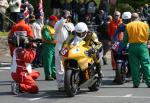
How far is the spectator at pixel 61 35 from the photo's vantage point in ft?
51.4

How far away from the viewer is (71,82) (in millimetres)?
14578

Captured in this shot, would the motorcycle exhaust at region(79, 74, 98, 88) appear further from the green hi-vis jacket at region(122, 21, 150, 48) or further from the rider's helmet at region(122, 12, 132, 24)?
the rider's helmet at region(122, 12, 132, 24)

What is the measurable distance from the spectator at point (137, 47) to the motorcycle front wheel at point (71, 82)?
2102mm

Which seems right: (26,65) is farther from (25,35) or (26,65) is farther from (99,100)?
(99,100)

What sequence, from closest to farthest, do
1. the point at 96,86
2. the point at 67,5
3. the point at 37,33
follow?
the point at 96,86 < the point at 37,33 < the point at 67,5

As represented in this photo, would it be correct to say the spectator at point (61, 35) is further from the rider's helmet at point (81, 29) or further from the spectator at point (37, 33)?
the spectator at point (37, 33)

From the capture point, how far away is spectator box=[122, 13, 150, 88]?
636 inches

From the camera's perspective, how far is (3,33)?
29.0m

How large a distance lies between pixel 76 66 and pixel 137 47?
2106 mm

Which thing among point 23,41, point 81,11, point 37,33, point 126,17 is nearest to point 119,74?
point 126,17

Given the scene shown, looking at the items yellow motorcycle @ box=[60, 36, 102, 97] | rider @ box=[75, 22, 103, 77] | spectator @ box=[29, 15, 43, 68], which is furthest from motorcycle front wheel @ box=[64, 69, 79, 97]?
spectator @ box=[29, 15, 43, 68]

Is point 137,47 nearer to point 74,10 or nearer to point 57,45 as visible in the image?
point 57,45

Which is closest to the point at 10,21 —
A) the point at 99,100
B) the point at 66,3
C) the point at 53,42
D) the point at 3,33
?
the point at 3,33

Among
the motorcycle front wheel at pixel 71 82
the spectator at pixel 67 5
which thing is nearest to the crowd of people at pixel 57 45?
the motorcycle front wheel at pixel 71 82
